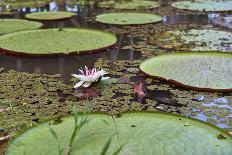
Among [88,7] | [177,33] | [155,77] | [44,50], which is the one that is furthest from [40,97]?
[88,7]

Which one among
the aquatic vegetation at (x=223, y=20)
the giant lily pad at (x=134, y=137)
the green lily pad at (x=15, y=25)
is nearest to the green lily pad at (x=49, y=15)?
the green lily pad at (x=15, y=25)

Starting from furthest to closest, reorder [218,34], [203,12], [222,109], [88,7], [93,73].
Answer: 1. [88,7]
2. [203,12]
3. [218,34]
4. [93,73]
5. [222,109]

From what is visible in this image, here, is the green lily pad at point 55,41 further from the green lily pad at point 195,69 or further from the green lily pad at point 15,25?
the green lily pad at point 195,69

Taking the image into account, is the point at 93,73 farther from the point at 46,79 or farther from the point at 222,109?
the point at 222,109

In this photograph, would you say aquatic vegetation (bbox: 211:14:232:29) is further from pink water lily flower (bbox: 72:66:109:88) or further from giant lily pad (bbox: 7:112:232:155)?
giant lily pad (bbox: 7:112:232:155)

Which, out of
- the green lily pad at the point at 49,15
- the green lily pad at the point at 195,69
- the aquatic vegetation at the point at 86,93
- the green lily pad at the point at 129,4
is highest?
the green lily pad at the point at 129,4

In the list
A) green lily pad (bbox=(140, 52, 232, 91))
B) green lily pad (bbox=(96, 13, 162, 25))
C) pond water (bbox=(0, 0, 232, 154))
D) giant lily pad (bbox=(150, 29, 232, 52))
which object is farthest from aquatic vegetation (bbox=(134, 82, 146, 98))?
green lily pad (bbox=(96, 13, 162, 25))
